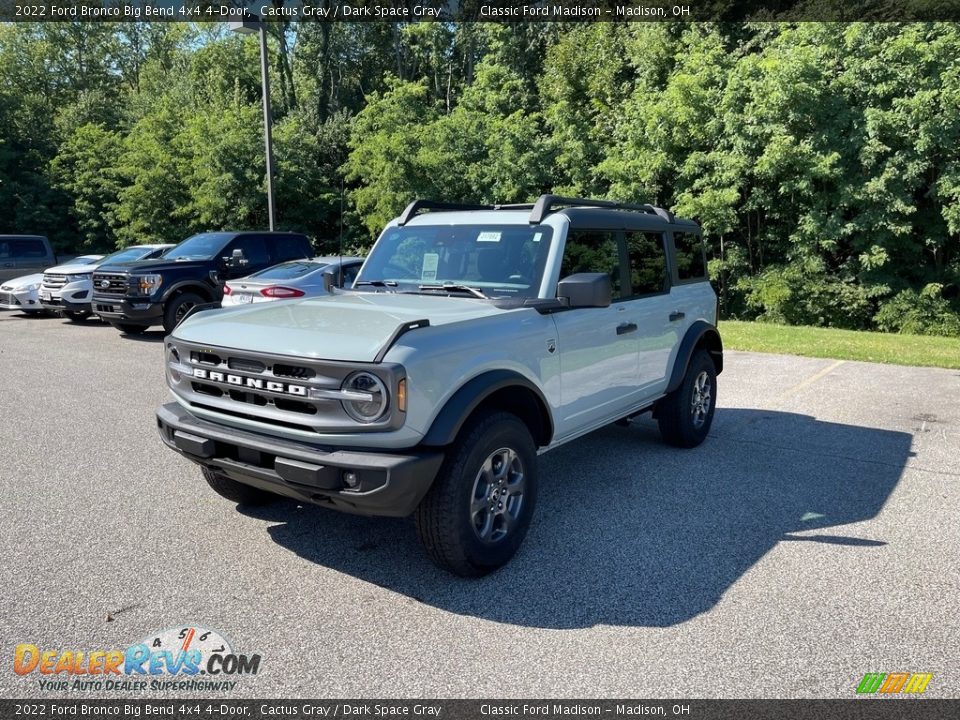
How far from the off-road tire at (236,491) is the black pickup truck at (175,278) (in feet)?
23.7

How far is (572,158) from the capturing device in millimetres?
21141

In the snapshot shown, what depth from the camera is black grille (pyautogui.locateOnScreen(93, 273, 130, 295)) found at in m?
12.5

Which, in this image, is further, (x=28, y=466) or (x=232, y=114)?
(x=232, y=114)

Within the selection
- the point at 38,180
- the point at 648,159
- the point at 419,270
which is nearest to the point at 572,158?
the point at 648,159

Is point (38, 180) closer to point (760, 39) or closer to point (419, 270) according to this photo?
point (760, 39)

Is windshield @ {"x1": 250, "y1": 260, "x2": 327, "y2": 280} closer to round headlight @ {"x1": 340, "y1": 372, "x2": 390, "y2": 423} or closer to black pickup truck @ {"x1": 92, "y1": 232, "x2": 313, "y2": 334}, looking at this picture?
black pickup truck @ {"x1": 92, "y1": 232, "x2": 313, "y2": 334}

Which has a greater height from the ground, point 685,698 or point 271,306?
point 271,306

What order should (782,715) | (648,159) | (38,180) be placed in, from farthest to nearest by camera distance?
(38,180) → (648,159) → (782,715)

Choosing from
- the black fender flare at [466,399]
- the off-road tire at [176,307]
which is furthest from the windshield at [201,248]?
the black fender flare at [466,399]

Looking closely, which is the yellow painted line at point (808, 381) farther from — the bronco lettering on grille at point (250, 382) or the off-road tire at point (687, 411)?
the bronco lettering on grille at point (250, 382)

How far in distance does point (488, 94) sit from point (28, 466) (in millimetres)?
22212

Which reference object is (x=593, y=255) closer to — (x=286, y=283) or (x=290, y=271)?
(x=286, y=283)

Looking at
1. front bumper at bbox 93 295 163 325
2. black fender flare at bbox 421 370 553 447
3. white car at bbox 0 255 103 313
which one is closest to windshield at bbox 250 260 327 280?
front bumper at bbox 93 295 163 325

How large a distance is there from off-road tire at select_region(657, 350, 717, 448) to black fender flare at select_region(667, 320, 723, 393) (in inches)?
4.2
